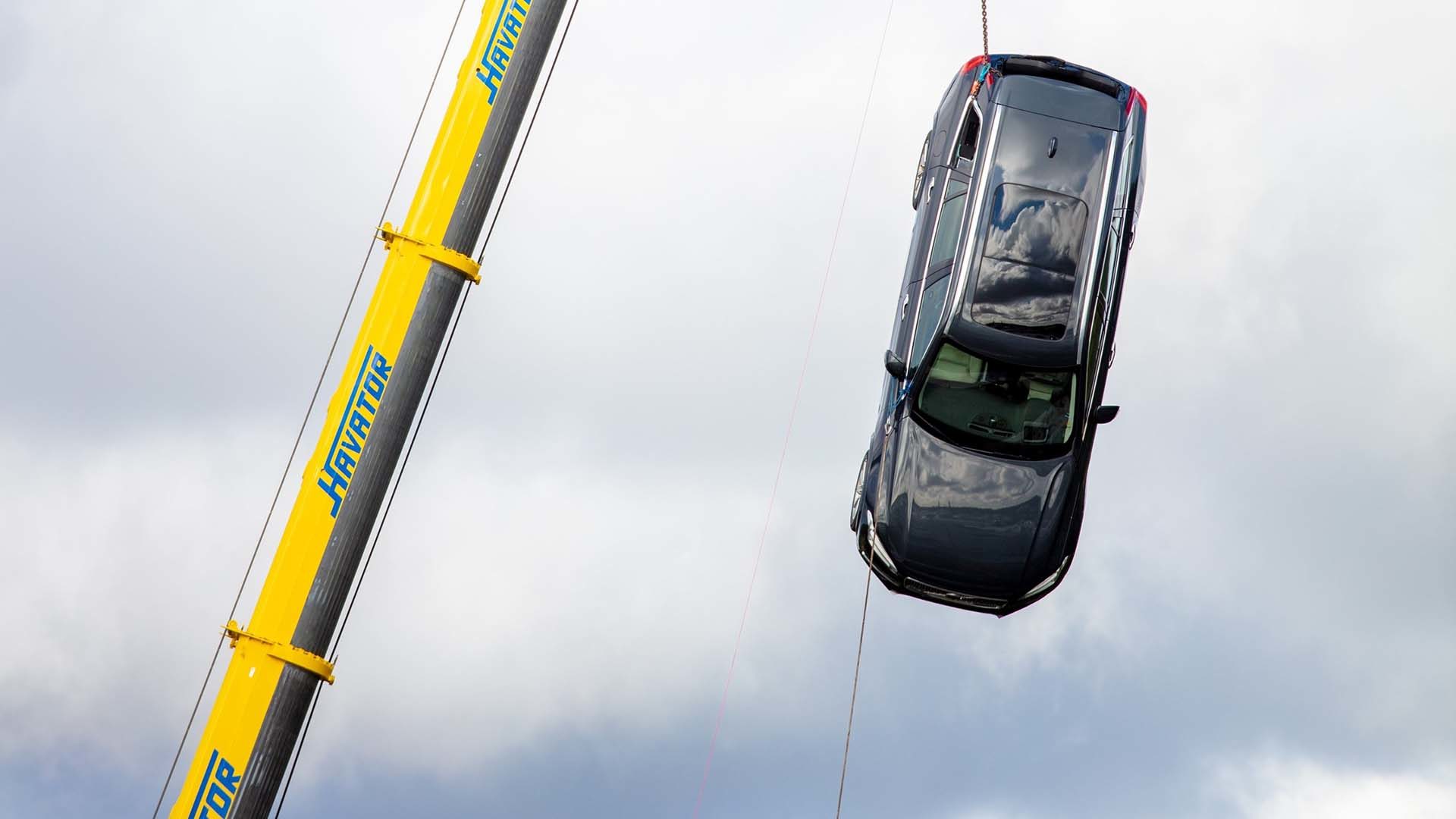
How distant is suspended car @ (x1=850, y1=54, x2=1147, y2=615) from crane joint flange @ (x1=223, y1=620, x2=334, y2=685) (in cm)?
446

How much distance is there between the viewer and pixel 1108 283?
10227 mm

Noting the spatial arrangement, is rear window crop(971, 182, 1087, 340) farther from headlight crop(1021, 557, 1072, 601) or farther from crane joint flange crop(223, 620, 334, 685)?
crane joint flange crop(223, 620, 334, 685)

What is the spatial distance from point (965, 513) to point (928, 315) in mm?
1490

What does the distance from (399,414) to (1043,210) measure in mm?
4992

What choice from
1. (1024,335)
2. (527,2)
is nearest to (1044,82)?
(1024,335)

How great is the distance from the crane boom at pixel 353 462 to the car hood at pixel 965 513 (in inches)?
155

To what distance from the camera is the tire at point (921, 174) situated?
11.3 meters

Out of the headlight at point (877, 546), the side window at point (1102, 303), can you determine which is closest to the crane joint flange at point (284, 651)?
the headlight at point (877, 546)

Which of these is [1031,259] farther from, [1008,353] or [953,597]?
[953,597]

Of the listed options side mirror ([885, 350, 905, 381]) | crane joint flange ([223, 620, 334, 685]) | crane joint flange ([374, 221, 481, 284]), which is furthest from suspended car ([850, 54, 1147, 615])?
crane joint flange ([223, 620, 334, 685])

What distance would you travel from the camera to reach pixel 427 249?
7.77 m

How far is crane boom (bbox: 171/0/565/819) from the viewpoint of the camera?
24.4ft

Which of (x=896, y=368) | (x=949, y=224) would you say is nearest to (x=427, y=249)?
(x=896, y=368)

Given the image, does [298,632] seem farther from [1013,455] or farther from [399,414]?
[1013,455]
